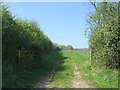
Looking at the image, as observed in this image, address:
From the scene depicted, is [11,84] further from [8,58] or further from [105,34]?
[105,34]

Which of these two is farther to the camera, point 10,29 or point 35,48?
point 35,48

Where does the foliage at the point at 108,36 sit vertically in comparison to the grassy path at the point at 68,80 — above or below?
above

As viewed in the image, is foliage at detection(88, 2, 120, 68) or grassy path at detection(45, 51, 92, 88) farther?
grassy path at detection(45, 51, 92, 88)

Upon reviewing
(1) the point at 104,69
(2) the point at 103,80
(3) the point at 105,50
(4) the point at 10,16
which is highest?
(4) the point at 10,16

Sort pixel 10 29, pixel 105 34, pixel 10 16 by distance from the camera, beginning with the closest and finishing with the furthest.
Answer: pixel 105 34 → pixel 10 29 → pixel 10 16

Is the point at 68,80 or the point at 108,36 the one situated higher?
the point at 108,36

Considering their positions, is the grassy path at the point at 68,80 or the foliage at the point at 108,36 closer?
the foliage at the point at 108,36

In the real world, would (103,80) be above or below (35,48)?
below

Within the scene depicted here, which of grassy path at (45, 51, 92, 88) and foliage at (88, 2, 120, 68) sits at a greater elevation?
foliage at (88, 2, 120, 68)

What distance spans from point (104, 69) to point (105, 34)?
5.80 ft

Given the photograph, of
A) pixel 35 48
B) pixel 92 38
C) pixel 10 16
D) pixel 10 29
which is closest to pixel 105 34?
pixel 92 38

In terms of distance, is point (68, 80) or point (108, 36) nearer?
point (108, 36)

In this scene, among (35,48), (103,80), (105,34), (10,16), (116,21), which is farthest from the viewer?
(35,48)

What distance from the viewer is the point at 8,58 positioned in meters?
10.1
